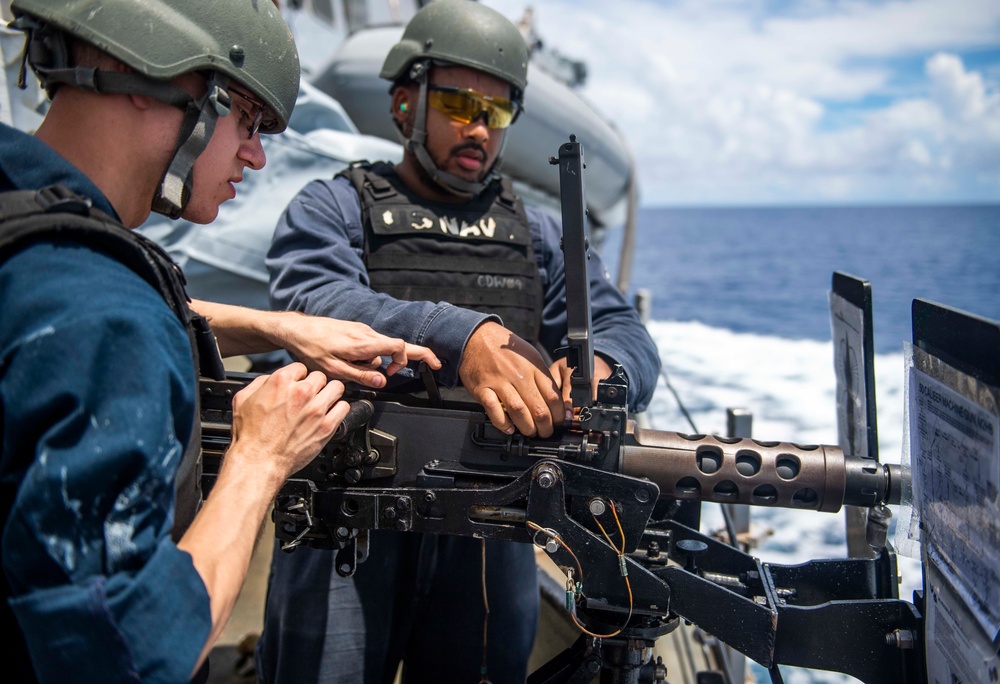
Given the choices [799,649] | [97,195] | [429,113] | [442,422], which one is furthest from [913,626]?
[429,113]

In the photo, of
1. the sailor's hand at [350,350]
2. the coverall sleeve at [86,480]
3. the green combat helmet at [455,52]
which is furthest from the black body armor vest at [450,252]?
the coverall sleeve at [86,480]

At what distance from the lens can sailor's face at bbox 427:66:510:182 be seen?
2.49 meters

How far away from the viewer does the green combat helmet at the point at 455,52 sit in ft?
8.25

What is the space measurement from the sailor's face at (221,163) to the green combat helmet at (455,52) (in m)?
1.04

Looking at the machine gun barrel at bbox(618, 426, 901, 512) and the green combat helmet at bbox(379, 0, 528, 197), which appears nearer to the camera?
the machine gun barrel at bbox(618, 426, 901, 512)

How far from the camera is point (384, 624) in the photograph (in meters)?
2.26

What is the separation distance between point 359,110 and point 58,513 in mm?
4920

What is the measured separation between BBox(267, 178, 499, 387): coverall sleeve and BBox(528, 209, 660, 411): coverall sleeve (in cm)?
35

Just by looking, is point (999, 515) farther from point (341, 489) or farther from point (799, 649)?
point (341, 489)

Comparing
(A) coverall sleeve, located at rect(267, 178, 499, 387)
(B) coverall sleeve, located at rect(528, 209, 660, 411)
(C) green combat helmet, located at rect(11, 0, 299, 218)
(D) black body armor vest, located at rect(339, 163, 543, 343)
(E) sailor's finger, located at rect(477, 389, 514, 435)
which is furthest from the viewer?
(D) black body armor vest, located at rect(339, 163, 543, 343)

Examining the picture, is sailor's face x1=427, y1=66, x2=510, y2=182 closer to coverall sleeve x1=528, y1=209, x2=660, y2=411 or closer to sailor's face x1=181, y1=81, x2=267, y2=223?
coverall sleeve x1=528, y1=209, x2=660, y2=411

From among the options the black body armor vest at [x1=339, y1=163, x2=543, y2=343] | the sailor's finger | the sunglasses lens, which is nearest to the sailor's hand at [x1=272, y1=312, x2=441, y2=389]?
the sailor's finger

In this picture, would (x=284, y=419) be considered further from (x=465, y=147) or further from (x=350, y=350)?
(x=465, y=147)

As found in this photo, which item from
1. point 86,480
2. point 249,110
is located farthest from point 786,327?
point 86,480
